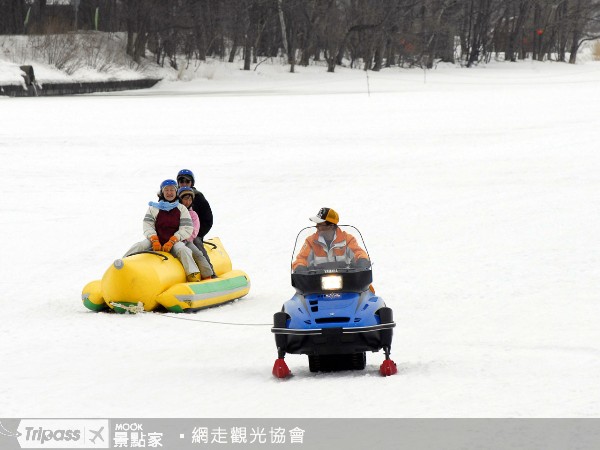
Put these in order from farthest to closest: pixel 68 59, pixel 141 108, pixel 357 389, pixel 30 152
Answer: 1. pixel 68 59
2. pixel 141 108
3. pixel 30 152
4. pixel 357 389

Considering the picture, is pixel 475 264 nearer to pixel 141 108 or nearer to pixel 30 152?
pixel 30 152

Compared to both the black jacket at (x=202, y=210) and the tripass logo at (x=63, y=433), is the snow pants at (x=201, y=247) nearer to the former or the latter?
the black jacket at (x=202, y=210)

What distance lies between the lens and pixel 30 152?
27.1 meters

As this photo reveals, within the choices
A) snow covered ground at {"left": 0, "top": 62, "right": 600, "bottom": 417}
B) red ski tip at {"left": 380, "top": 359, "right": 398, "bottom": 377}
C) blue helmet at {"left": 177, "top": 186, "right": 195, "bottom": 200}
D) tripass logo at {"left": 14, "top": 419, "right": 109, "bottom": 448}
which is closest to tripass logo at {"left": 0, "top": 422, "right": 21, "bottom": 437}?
tripass logo at {"left": 14, "top": 419, "right": 109, "bottom": 448}

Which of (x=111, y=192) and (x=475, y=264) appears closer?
(x=475, y=264)

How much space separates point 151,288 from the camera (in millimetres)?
11688

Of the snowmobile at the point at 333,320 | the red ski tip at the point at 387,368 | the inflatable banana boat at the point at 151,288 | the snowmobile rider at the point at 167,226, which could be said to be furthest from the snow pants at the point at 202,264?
the red ski tip at the point at 387,368

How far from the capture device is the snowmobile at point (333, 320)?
26.6 feet

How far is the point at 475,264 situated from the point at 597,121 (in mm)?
19163

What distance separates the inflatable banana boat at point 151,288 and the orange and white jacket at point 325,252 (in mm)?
3399

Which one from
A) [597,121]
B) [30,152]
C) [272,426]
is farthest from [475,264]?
[597,121]

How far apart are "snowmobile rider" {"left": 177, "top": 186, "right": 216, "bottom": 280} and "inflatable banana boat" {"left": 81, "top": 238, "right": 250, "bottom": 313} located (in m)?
0.14

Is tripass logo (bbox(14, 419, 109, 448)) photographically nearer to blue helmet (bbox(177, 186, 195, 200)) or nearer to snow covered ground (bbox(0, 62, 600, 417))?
snow covered ground (bbox(0, 62, 600, 417))

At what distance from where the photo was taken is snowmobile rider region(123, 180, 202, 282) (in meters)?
12.0
